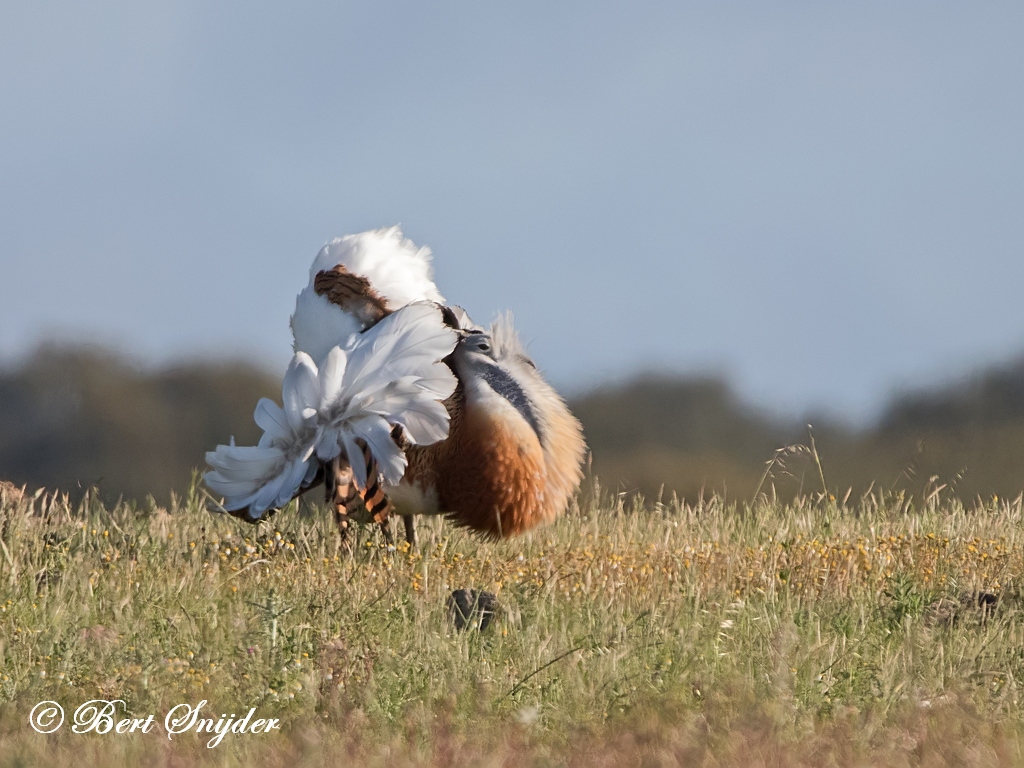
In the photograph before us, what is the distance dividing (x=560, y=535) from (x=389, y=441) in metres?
1.47

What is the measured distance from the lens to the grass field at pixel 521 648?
346cm

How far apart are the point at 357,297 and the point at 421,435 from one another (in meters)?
1.10

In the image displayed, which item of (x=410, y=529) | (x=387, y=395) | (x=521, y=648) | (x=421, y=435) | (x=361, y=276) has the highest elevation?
(x=361, y=276)

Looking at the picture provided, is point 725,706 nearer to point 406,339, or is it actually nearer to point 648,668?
point 648,668

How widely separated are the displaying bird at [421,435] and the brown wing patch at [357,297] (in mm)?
112

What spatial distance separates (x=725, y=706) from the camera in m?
3.68

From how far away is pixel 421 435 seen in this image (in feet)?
21.1

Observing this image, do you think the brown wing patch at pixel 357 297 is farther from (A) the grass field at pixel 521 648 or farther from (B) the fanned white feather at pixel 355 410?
(A) the grass field at pixel 521 648

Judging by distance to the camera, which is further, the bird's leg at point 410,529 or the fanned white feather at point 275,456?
the bird's leg at point 410,529

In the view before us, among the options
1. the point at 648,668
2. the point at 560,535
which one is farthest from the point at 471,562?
the point at 648,668
